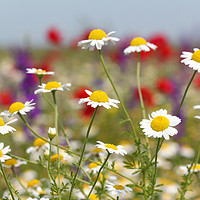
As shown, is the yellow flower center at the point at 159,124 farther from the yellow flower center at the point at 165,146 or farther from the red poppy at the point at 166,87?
the red poppy at the point at 166,87

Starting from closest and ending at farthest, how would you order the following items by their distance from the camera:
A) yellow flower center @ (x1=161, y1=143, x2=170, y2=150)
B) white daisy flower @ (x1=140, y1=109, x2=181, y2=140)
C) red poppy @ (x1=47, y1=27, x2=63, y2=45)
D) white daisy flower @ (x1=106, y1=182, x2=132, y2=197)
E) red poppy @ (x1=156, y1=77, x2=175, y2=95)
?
white daisy flower @ (x1=140, y1=109, x2=181, y2=140) → white daisy flower @ (x1=106, y1=182, x2=132, y2=197) → yellow flower center @ (x1=161, y1=143, x2=170, y2=150) → red poppy @ (x1=156, y1=77, x2=175, y2=95) → red poppy @ (x1=47, y1=27, x2=63, y2=45)

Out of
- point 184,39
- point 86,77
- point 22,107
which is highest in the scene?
point 184,39

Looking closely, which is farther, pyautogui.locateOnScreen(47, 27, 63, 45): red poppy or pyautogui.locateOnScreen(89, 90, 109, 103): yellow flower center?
pyautogui.locateOnScreen(47, 27, 63, 45): red poppy

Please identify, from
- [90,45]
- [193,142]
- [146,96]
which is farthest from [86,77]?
[90,45]

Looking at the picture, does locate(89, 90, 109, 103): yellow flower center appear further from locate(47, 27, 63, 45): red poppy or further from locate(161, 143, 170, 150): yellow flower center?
locate(47, 27, 63, 45): red poppy

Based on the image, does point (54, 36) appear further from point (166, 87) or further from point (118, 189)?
point (118, 189)

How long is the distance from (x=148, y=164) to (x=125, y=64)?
4189 mm

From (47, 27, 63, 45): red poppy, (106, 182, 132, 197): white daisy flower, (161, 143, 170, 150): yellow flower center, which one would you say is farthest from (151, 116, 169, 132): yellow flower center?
(47, 27, 63, 45): red poppy

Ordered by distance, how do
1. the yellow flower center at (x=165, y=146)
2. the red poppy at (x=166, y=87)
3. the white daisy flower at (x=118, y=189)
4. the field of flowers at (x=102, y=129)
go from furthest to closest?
the red poppy at (x=166, y=87) < the yellow flower center at (x=165, y=146) < the field of flowers at (x=102, y=129) < the white daisy flower at (x=118, y=189)

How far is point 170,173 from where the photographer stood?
3.66 m

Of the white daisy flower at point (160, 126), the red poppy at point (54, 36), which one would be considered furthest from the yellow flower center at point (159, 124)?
the red poppy at point (54, 36)

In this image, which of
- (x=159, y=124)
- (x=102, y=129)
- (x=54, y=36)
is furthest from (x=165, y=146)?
(x=54, y=36)

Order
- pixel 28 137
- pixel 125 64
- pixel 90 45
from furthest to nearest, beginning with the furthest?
pixel 125 64 → pixel 28 137 → pixel 90 45

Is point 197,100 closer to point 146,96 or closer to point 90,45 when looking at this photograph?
point 146,96
